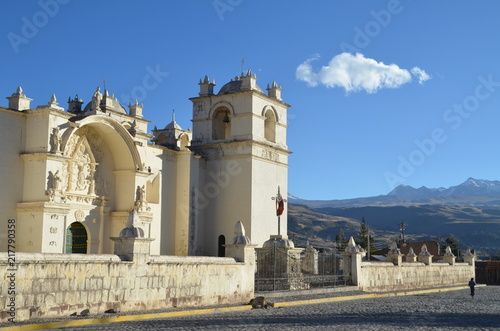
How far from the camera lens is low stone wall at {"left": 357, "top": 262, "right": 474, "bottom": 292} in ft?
85.6

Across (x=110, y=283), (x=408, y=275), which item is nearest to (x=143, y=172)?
(x=110, y=283)

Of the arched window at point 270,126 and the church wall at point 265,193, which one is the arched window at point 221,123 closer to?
the arched window at point 270,126

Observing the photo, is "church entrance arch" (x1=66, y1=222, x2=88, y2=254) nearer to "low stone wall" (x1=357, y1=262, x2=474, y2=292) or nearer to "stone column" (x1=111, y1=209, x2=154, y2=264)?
"stone column" (x1=111, y1=209, x2=154, y2=264)

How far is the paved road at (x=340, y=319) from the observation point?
12281mm

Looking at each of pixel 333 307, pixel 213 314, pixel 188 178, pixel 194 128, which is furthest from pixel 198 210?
pixel 213 314

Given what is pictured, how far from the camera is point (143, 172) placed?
26.0m

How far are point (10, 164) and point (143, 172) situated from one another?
223 inches

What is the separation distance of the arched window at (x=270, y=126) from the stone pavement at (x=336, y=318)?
41.6ft

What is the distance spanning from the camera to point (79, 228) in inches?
968

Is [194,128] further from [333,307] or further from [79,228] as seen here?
[333,307]

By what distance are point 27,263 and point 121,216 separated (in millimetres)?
13589

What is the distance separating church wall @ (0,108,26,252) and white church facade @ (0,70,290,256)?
0.03 metres

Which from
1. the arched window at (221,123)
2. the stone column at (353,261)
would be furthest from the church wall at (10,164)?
the stone column at (353,261)

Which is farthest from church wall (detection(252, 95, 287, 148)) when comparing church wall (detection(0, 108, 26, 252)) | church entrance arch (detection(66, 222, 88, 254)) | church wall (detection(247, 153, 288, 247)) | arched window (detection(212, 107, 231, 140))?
church wall (detection(0, 108, 26, 252))
